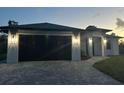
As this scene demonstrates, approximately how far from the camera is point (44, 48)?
12555 mm

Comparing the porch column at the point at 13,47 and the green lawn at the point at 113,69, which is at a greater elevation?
the porch column at the point at 13,47

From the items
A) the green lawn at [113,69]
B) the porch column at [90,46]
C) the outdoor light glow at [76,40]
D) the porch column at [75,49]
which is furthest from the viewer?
the porch column at [90,46]

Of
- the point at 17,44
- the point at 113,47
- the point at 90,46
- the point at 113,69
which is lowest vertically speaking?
the point at 113,69

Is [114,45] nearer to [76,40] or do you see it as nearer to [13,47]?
[76,40]

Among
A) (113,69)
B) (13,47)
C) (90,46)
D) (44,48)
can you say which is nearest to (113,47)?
(90,46)

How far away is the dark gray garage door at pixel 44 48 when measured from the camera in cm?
1224

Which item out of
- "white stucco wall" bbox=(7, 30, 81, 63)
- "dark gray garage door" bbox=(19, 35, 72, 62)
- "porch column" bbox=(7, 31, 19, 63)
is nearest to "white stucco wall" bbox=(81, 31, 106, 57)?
"white stucco wall" bbox=(7, 30, 81, 63)

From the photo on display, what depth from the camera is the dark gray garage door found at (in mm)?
12239

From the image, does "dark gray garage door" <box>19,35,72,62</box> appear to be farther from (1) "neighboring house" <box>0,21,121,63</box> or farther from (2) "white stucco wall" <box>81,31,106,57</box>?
(2) "white stucco wall" <box>81,31,106,57</box>

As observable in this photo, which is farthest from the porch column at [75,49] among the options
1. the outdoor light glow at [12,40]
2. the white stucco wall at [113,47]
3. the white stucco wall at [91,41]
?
the white stucco wall at [113,47]

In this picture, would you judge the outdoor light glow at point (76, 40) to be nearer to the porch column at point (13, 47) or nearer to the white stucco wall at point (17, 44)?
the white stucco wall at point (17, 44)
